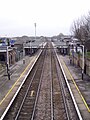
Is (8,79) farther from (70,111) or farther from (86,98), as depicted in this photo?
(70,111)

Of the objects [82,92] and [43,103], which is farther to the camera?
[82,92]

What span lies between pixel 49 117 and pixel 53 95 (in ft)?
20.4

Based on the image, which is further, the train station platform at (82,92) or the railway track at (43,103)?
the train station platform at (82,92)

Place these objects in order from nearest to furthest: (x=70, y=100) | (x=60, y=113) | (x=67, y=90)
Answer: (x=60, y=113) → (x=70, y=100) → (x=67, y=90)

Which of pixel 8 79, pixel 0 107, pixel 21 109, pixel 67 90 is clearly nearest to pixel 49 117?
pixel 21 109

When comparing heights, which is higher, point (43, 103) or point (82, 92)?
point (82, 92)

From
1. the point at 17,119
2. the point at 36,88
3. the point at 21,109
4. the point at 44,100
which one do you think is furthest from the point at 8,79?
the point at 17,119

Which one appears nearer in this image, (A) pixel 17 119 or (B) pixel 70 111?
(A) pixel 17 119

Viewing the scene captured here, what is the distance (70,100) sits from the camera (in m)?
21.2

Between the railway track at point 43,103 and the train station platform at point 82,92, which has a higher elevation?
the train station platform at point 82,92

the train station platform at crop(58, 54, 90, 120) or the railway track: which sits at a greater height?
the train station platform at crop(58, 54, 90, 120)

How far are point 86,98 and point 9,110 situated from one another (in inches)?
258

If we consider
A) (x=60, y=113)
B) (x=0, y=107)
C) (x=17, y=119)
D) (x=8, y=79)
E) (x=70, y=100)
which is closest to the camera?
(x=17, y=119)

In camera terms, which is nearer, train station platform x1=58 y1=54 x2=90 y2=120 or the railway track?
the railway track
